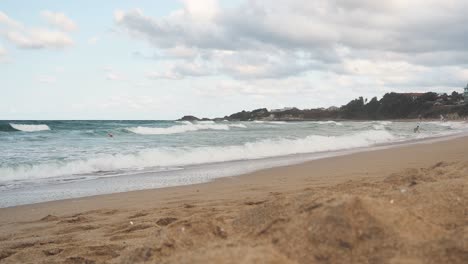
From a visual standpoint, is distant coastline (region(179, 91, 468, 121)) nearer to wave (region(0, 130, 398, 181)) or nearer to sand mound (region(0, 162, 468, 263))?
wave (region(0, 130, 398, 181))

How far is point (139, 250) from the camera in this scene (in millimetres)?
2588

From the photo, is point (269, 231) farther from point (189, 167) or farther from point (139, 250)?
point (189, 167)

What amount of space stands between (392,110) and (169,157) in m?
86.1

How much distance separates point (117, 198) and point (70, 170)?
4.54 m

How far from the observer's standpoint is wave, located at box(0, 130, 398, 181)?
10.7 m

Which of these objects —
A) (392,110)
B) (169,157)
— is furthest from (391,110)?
(169,157)

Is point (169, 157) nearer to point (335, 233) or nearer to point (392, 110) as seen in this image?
point (335, 233)

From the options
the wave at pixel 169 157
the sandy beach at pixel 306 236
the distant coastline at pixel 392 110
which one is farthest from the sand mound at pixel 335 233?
the distant coastline at pixel 392 110

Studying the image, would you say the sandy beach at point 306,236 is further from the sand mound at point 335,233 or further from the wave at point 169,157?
the wave at point 169,157

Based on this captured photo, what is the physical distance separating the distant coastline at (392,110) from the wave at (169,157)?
63381 mm

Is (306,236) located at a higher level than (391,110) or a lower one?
lower

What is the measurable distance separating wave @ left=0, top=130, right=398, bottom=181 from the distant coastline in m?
63.4

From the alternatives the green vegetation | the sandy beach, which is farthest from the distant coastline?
the sandy beach

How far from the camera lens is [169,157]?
1362 cm
